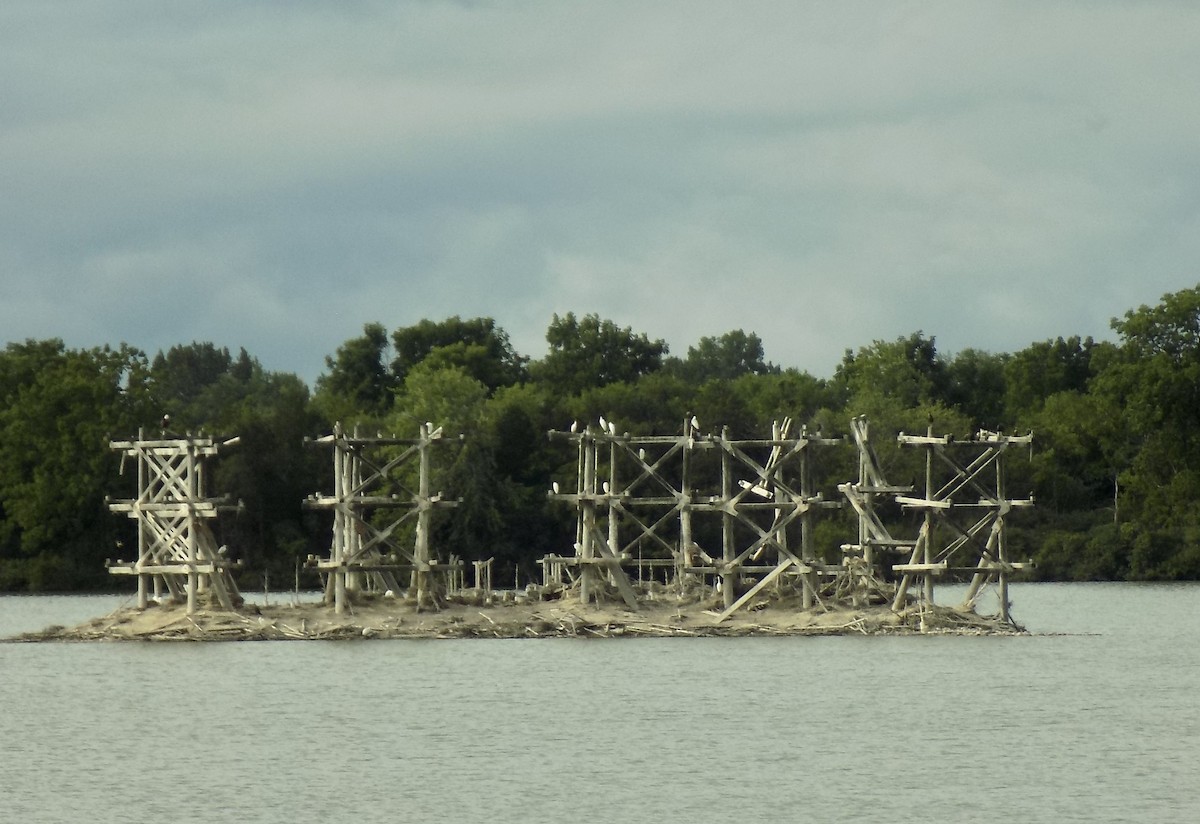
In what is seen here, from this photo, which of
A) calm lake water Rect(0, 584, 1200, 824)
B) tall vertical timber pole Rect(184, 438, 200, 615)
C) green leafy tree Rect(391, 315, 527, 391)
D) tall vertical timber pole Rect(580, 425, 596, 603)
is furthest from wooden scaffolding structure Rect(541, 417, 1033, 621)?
green leafy tree Rect(391, 315, 527, 391)

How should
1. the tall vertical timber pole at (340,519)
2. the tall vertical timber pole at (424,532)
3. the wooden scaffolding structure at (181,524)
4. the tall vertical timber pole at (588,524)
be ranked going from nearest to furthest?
the wooden scaffolding structure at (181,524) < the tall vertical timber pole at (424,532) < the tall vertical timber pole at (340,519) < the tall vertical timber pole at (588,524)

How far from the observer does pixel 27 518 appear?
3787 inches

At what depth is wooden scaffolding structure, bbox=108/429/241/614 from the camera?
58.9 metres

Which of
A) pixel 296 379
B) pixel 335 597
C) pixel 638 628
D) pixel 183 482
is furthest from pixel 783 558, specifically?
pixel 296 379

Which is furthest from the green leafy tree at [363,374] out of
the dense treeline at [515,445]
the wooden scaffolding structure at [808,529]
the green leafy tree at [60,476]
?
the wooden scaffolding structure at [808,529]

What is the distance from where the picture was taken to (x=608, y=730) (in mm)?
44438

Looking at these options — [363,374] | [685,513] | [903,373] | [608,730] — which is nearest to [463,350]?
[363,374]

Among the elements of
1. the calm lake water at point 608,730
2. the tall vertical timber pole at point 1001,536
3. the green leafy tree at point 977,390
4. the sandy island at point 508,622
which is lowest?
the calm lake water at point 608,730

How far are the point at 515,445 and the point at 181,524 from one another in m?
42.3

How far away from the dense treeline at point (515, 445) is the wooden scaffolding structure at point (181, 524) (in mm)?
A: 25975

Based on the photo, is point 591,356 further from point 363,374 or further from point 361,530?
point 361,530

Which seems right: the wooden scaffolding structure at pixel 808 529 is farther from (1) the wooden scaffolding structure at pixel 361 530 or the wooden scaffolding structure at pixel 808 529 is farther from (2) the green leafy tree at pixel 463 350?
(2) the green leafy tree at pixel 463 350

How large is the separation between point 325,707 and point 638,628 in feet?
43.9

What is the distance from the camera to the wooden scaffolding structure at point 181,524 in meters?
58.9
